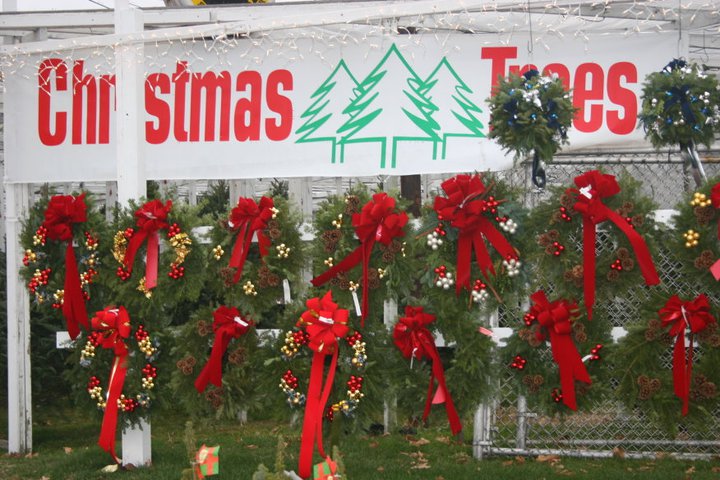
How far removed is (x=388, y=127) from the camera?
652 cm

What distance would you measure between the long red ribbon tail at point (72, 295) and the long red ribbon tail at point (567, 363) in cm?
288

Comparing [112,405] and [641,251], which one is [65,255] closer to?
[112,405]

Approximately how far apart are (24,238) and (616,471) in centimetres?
404

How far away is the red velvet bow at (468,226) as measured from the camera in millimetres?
5262

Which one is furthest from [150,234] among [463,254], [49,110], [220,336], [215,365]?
[463,254]

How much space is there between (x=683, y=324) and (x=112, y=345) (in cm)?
328

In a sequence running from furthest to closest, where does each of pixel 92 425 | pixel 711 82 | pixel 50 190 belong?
pixel 92 425, pixel 50 190, pixel 711 82

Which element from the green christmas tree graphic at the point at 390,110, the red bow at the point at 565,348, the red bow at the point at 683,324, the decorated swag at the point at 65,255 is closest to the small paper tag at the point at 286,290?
the green christmas tree graphic at the point at 390,110

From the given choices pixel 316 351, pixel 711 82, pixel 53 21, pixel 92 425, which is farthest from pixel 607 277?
pixel 92 425

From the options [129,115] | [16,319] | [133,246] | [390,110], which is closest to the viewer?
[133,246]

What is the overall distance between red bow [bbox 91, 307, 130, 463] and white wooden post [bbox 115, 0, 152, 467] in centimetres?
35

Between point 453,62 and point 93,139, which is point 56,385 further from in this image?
point 453,62

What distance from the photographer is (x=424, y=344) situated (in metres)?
5.39

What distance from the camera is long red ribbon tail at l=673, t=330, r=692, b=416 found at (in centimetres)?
516
